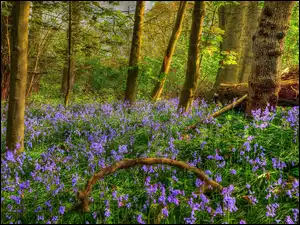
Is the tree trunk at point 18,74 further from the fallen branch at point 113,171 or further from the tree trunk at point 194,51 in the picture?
the tree trunk at point 194,51

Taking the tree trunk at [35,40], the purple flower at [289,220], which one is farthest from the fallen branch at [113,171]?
the tree trunk at [35,40]

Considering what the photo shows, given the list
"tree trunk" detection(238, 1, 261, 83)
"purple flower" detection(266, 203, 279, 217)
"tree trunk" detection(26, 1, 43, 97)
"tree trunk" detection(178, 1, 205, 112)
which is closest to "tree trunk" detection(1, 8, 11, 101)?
"tree trunk" detection(26, 1, 43, 97)

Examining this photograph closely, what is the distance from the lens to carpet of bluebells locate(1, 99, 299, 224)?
2.74 m

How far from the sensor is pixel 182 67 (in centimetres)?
1650

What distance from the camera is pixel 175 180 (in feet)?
11.0

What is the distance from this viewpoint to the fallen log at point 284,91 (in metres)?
6.50

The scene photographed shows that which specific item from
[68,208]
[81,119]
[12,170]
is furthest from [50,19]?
[68,208]

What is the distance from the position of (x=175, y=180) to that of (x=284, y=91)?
169 inches

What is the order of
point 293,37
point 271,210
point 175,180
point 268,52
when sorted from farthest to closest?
point 293,37, point 268,52, point 175,180, point 271,210

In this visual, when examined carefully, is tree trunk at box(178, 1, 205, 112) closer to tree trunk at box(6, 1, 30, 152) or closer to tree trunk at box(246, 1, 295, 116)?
tree trunk at box(246, 1, 295, 116)

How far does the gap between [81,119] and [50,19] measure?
3757mm

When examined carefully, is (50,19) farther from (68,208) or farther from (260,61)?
(68,208)

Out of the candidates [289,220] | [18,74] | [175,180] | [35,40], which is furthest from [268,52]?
[35,40]

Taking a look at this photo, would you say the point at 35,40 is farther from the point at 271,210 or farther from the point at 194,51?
the point at 271,210
